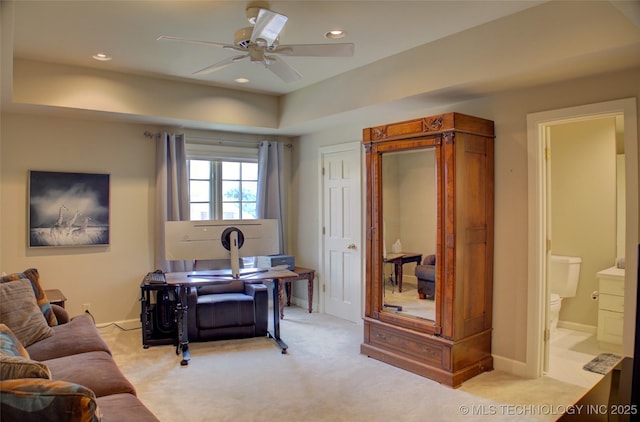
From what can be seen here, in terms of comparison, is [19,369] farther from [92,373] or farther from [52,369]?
[52,369]

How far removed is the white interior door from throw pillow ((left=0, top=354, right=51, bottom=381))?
3.72 metres

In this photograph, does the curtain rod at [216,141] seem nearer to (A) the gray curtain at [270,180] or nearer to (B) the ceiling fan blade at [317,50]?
(A) the gray curtain at [270,180]

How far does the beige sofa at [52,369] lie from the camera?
1.23 meters

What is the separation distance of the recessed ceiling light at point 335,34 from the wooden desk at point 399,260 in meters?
1.86

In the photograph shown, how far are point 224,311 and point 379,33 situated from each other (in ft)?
9.61

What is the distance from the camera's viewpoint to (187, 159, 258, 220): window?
5355 millimetres

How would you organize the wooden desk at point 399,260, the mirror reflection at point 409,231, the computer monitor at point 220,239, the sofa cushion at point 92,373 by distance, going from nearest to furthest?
1. the sofa cushion at point 92,373
2. the mirror reflection at point 409,231
3. the wooden desk at point 399,260
4. the computer monitor at point 220,239

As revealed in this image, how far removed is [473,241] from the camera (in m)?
3.44

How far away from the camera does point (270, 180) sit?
18.7 feet

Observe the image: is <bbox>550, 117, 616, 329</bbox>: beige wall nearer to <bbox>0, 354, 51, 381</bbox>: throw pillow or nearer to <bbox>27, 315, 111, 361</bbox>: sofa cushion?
<bbox>27, 315, 111, 361</bbox>: sofa cushion

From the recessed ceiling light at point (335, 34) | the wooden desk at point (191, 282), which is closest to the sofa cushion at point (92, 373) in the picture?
the wooden desk at point (191, 282)

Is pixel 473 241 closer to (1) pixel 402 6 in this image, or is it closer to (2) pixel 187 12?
(1) pixel 402 6

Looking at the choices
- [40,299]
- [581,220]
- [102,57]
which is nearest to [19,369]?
[40,299]

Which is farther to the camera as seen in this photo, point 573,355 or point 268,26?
point 573,355
